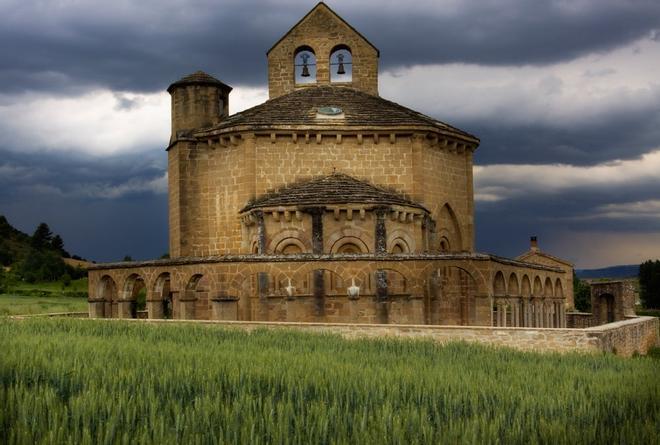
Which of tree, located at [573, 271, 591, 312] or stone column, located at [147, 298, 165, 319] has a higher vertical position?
stone column, located at [147, 298, 165, 319]

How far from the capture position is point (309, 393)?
10375 millimetres

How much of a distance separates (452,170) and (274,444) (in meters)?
23.8

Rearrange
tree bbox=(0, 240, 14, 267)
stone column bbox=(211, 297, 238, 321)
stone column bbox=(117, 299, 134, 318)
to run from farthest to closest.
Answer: tree bbox=(0, 240, 14, 267)
stone column bbox=(117, 299, 134, 318)
stone column bbox=(211, 297, 238, 321)

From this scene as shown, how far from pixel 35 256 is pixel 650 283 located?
2117 inches

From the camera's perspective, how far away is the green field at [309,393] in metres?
8.02

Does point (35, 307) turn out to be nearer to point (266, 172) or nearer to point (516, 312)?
point (266, 172)

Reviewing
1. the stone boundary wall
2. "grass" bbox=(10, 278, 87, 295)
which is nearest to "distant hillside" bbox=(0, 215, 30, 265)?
"grass" bbox=(10, 278, 87, 295)

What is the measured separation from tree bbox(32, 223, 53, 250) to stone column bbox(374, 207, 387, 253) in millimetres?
68495

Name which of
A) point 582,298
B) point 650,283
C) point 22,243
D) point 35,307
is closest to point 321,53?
point 35,307

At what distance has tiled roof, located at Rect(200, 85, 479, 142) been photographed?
92.2 feet

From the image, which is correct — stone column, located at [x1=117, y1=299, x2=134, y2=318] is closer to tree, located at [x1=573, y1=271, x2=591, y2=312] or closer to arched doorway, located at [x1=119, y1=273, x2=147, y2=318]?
arched doorway, located at [x1=119, y1=273, x2=147, y2=318]

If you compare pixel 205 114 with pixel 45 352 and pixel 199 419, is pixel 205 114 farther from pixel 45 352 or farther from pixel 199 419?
pixel 199 419

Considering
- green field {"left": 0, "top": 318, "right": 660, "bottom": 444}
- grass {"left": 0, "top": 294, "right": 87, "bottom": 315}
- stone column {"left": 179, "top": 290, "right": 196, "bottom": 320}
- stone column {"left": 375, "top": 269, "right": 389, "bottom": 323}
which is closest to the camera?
green field {"left": 0, "top": 318, "right": 660, "bottom": 444}

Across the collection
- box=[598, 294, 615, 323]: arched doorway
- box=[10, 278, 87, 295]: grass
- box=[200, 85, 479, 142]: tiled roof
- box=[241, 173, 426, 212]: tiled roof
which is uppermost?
box=[200, 85, 479, 142]: tiled roof
